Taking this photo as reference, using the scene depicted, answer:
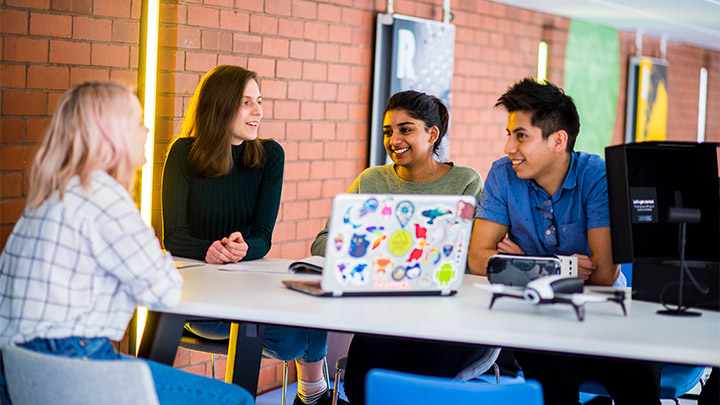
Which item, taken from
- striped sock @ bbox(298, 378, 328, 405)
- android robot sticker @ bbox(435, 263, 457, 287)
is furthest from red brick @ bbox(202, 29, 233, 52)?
android robot sticker @ bbox(435, 263, 457, 287)

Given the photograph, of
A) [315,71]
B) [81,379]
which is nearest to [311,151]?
[315,71]

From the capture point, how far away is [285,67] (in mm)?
3910

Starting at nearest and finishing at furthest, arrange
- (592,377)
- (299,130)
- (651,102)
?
(592,377), (299,130), (651,102)

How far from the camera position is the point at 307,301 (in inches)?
82.5

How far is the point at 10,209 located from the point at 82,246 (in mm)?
1142

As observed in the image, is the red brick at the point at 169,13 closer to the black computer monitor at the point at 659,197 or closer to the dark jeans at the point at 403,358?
the dark jeans at the point at 403,358

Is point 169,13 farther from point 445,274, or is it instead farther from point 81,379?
point 81,379

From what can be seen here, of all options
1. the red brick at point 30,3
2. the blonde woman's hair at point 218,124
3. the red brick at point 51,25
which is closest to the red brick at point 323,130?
the blonde woman's hair at point 218,124

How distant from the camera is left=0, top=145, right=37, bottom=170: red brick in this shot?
282 cm

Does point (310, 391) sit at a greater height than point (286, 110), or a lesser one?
lesser

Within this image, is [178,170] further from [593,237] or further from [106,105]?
[593,237]

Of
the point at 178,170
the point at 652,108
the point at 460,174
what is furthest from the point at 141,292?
the point at 652,108

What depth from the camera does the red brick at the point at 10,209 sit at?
284 centimetres

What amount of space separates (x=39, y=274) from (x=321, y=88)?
2448 mm
